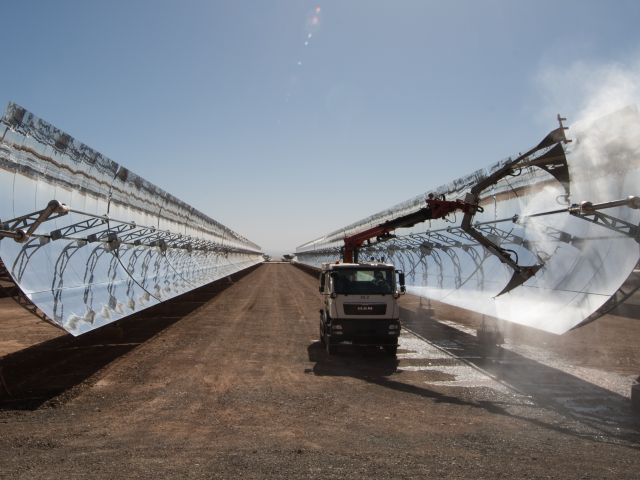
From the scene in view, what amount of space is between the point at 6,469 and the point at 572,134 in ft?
50.5

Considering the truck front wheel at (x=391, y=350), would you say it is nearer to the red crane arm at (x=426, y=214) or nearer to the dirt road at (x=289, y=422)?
the dirt road at (x=289, y=422)

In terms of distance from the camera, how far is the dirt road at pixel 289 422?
7.56m

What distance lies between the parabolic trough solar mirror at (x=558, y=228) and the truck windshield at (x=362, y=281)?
3205 mm

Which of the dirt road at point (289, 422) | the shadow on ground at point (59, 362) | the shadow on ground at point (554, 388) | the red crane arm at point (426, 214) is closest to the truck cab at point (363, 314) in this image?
the dirt road at point (289, 422)

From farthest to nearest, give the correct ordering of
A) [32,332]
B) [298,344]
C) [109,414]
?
[32,332] < [298,344] < [109,414]

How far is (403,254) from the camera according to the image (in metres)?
38.2

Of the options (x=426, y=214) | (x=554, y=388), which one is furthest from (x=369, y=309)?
(x=554, y=388)

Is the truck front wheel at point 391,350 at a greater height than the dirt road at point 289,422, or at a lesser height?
greater

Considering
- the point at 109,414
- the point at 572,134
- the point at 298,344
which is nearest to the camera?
the point at 109,414

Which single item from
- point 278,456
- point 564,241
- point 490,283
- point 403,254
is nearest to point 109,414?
point 278,456

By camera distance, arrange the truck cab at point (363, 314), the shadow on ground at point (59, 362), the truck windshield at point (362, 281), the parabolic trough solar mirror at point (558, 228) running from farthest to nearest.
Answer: the truck windshield at point (362, 281) → the truck cab at point (363, 314) → the parabolic trough solar mirror at point (558, 228) → the shadow on ground at point (59, 362)

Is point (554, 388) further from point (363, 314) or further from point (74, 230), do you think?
point (74, 230)

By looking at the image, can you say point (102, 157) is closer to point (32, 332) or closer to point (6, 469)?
point (32, 332)

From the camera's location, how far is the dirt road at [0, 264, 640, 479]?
756 centimetres
